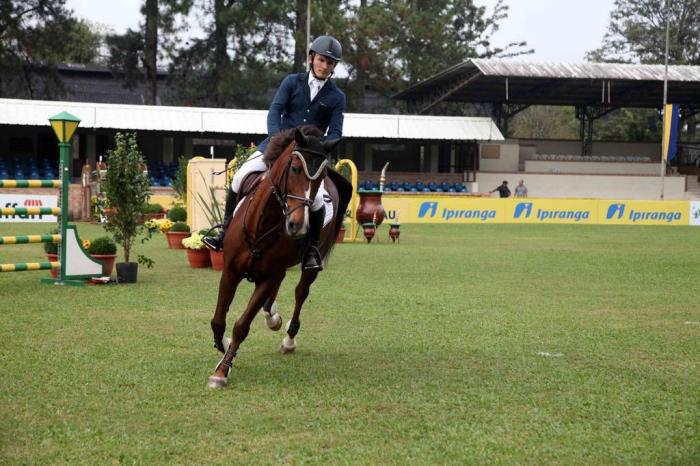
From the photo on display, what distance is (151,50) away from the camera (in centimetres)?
5144

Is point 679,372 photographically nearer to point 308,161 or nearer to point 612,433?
point 612,433

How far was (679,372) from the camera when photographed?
7.40m

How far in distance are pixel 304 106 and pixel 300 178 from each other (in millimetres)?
1353

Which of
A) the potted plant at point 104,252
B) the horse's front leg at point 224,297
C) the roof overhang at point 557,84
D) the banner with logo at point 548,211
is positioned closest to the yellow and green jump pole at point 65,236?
the potted plant at point 104,252

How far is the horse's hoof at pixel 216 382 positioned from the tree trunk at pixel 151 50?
45302 mm

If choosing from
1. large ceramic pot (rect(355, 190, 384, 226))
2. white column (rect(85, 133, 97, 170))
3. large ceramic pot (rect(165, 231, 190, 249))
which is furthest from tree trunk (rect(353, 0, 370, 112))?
large ceramic pot (rect(165, 231, 190, 249))

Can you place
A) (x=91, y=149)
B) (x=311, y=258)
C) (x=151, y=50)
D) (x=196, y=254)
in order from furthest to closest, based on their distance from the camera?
(x=151, y=50)
(x=91, y=149)
(x=196, y=254)
(x=311, y=258)

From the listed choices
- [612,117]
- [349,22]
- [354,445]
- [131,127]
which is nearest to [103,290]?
[354,445]

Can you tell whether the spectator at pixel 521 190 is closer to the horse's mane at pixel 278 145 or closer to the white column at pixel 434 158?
the white column at pixel 434 158

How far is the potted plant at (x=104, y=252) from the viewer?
1355 cm

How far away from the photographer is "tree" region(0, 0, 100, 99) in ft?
162

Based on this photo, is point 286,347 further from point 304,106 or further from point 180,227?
point 180,227

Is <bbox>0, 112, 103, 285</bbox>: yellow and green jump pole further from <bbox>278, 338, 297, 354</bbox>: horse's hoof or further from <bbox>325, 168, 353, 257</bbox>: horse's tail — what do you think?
<bbox>278, 338, 297, 354</bbox>: horse's hoof

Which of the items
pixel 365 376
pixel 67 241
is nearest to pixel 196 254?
pixel 67 241
